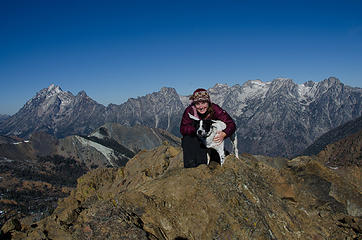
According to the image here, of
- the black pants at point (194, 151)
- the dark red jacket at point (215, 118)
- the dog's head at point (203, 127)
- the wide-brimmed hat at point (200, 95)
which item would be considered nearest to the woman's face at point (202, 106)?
the wide-brimmed hat at point (200, 95)

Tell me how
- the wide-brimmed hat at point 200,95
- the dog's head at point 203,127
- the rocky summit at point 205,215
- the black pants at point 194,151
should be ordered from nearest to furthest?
the rocky summit at point 205,215 < the dog's head at point 203,127 < the wide-brimmed hat at point 200,95 < the black pants at point 194,151

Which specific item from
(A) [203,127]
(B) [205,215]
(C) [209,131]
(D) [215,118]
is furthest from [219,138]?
(B) [205,215]

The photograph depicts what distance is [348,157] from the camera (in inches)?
6919

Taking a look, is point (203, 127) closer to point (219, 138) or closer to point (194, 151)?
point (219, 138)

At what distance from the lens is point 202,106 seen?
36.6 feet

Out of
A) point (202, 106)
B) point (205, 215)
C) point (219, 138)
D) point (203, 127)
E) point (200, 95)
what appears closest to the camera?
point (205, 215)

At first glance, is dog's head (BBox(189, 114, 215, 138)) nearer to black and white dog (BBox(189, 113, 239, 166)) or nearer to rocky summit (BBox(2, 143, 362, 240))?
black and white dog (BBox(189, 113, 239, 166))

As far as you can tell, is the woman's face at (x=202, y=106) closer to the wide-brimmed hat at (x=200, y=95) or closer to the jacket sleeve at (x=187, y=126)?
the wide-brimmed hat at (x=200, y=95)

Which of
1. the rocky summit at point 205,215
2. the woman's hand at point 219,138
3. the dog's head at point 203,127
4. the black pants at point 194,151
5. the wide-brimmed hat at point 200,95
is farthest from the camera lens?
the black pants at point 194,151

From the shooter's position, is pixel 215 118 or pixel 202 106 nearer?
pixel 202 106

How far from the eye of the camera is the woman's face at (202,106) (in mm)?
11055

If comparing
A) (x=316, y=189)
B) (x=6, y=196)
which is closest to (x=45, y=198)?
(x=6, y=196)

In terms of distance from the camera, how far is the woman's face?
11055 millimetres

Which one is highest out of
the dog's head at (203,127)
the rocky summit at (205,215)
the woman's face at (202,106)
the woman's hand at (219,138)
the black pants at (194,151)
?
the woman's face at (202,106)
